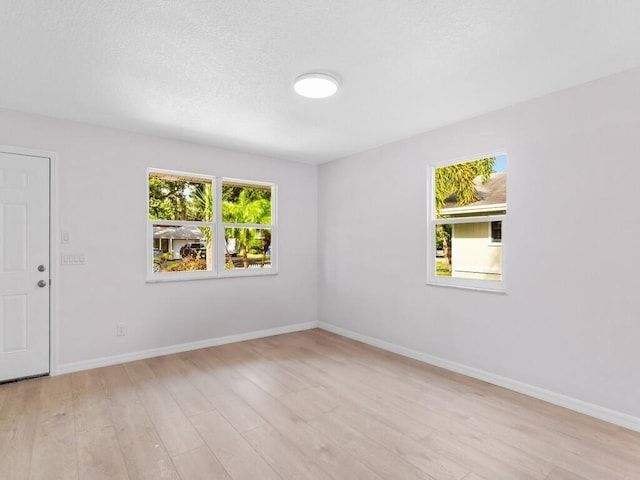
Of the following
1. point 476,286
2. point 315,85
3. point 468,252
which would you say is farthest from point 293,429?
point 315,85

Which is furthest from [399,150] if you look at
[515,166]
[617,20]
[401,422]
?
[401,422]

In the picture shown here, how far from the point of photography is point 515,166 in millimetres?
3029

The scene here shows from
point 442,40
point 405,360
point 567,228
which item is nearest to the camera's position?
point 442,40

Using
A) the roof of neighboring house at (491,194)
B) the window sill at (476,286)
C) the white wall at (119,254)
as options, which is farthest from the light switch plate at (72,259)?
the roof of neighboring house at (491,194)

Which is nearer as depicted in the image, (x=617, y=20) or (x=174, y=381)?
(x=617, y=20)

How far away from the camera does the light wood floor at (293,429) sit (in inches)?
77.6

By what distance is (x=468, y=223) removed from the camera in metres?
3.49

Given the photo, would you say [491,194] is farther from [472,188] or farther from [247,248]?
[247,248]

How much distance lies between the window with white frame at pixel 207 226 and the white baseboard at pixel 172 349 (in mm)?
827

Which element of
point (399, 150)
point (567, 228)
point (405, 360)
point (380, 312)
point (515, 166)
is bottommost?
point (405, 360)

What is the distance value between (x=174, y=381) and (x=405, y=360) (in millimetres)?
2430

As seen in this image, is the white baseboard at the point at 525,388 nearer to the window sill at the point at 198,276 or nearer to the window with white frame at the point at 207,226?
the window sill at the point at 198,276

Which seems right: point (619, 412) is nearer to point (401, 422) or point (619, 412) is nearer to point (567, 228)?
point (567, 228)

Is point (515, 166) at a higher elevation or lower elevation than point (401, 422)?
higher
